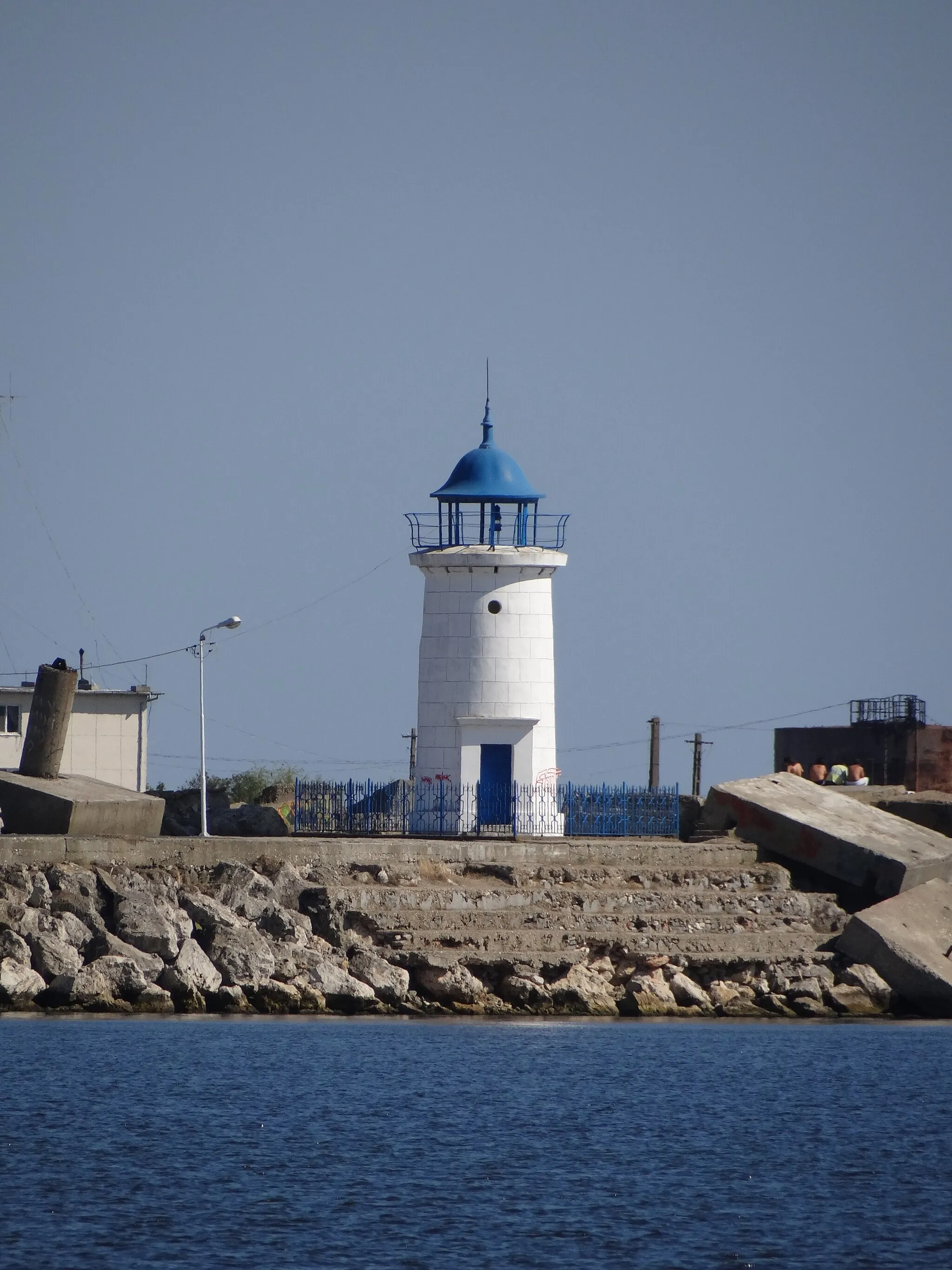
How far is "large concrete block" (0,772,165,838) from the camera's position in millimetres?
29453

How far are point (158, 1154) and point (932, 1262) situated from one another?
7.77 meters

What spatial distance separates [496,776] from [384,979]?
6.44 m

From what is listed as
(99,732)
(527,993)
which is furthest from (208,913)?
(99,732)

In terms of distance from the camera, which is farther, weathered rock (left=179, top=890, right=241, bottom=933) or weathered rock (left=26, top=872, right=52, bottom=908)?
weathered rock (left=179, top=890, right=241, bottom=933)

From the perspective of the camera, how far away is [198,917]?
28031 millimetres

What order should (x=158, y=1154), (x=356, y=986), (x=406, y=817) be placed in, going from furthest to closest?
(x=406, y=817) → (x=356, y=986) → (x=158, y=1154)

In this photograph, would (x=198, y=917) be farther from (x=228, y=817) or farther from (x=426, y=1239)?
(x=426, y=1239)

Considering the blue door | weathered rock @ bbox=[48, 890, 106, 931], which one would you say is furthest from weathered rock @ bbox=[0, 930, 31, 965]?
the blue door

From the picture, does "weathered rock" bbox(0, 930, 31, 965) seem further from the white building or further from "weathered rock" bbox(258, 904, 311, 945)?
the white building

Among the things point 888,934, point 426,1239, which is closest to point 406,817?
point 888,934

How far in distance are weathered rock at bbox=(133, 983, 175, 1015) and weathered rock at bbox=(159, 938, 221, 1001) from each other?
110mm

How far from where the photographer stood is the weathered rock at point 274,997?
89.5ft

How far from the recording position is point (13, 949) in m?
26.7

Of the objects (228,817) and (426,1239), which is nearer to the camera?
(426,1239)
